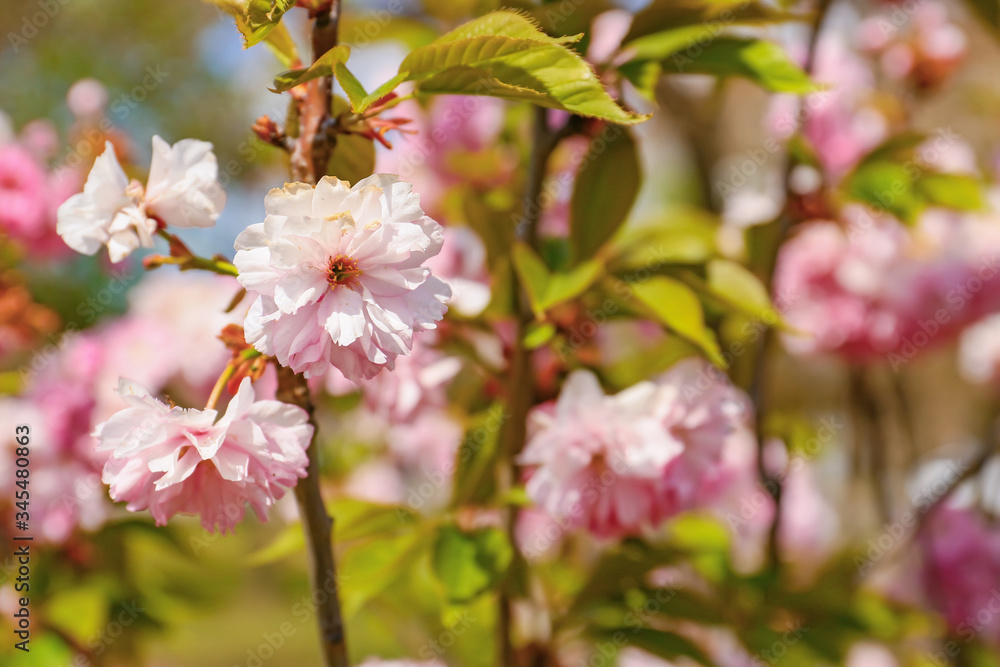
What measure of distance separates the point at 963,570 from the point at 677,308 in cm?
83

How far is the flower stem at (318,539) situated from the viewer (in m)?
0.48

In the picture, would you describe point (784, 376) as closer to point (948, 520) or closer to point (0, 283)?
point (948, 520)

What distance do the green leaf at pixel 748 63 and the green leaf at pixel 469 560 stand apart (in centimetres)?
45

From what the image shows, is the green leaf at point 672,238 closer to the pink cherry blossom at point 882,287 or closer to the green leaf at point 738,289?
the green leaf at point 738,289

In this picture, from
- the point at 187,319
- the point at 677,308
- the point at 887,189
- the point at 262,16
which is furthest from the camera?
the point at 187,319

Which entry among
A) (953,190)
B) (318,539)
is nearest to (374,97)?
(318,539)

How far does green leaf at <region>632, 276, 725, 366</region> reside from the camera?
0.62m

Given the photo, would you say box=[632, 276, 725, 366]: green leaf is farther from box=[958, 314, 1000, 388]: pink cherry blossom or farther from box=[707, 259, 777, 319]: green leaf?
box=[958, 314, 1000, 388]: pink cherry blossom

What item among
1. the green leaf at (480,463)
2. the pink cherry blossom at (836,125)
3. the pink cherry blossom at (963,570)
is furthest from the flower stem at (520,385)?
the pink cherry blossom at (963,570)

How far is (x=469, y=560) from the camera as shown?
0.67m

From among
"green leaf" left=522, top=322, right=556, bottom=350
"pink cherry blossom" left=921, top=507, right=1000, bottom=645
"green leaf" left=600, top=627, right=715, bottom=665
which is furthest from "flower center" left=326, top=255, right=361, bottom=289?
"pink cherry blossom" left=921, top=507, right=1000, bottom=645

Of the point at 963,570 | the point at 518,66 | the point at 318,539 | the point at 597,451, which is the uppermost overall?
the point at 518,66

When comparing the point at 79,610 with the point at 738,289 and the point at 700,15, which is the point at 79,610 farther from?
the point at 700,15

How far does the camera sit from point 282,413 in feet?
1.45
